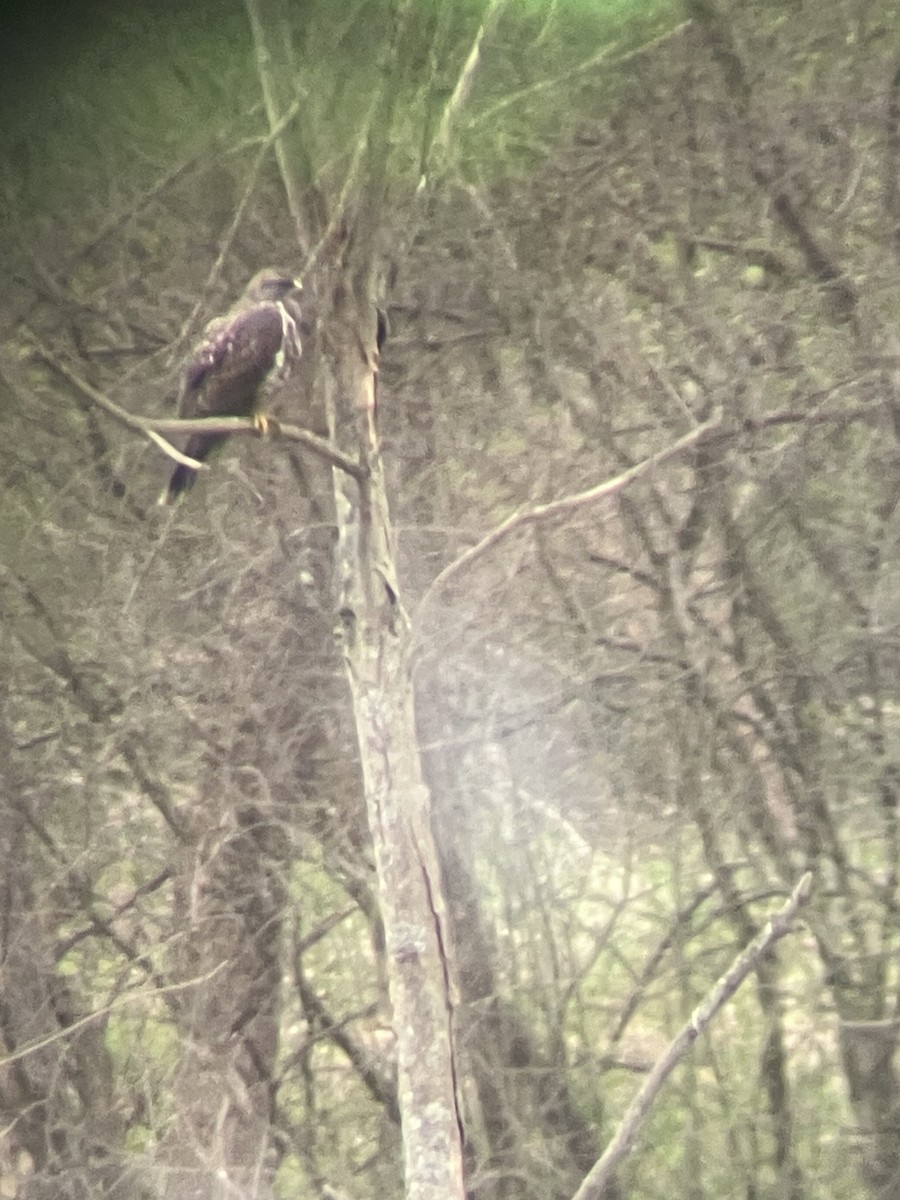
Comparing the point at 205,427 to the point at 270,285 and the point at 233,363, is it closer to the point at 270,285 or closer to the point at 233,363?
the point at 233,363

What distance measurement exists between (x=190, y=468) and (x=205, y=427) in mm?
81

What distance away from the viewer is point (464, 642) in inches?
56.4

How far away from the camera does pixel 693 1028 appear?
1.27 meters

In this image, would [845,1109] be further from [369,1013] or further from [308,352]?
[308,352]

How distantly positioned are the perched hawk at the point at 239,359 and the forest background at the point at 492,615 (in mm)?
33

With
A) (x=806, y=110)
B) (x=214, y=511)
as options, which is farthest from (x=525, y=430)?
(x=806, y=110)

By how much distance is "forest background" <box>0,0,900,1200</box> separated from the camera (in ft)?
4.24

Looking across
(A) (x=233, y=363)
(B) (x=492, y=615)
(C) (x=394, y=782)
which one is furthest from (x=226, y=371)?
(C) (x=394, y=782)

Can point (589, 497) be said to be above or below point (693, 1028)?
above

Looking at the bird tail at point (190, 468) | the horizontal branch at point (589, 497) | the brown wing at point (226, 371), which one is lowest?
the horizontal branch at point (589, 497)

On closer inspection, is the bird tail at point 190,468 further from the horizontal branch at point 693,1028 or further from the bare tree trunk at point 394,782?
the horizontal branch at point 693,1028

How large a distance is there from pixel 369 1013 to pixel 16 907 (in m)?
0.56

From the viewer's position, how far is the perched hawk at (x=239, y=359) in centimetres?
154

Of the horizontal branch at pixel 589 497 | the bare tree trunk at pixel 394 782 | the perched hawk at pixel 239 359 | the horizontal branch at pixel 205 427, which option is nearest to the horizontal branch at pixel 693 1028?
the bare tree trunk at pixel 394 782
